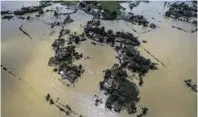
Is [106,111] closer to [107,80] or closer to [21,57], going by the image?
[107,80]

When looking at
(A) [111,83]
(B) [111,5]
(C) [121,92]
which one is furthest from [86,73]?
(B) [111,5]

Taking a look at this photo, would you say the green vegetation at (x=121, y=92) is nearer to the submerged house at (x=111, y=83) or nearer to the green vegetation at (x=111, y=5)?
the submerged house at (x=111, y=83)

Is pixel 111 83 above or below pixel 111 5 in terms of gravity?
below

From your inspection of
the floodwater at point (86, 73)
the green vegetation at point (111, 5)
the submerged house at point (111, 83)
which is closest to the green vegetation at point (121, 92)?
the submerged house at point (111, 83)

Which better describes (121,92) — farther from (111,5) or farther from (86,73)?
(111,5)

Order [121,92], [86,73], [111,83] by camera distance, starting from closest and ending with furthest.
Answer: [121,92]
[111,83]
[86,73]

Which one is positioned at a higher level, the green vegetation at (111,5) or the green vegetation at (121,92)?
the green vegetation at (111,5)

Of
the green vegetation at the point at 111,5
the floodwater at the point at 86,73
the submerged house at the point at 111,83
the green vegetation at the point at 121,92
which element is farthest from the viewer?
the green vegetation at the point at 111,5

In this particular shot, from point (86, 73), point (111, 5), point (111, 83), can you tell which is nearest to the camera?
point (111, 83)
